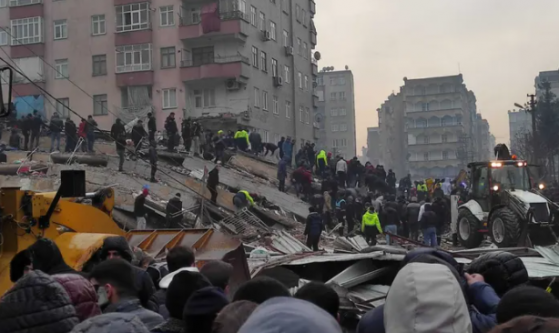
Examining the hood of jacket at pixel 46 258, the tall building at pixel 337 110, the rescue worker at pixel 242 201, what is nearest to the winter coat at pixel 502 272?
the hood of jacket at pixel 46 258

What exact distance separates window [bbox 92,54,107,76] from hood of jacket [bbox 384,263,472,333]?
44313 millimetres

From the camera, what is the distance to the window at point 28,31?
45.3m

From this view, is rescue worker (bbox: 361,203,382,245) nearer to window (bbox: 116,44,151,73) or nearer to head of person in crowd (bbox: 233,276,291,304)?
head of person in crowd (bbox: 233,276,291,304)

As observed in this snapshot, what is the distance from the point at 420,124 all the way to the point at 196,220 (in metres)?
82.2

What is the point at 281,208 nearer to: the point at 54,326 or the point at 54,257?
the point at 54,257

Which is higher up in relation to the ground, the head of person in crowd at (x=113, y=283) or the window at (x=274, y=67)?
the window at (x=274, y=67)

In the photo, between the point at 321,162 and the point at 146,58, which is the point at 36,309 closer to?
the point at 321,162

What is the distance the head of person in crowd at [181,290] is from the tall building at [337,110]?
92.5 m

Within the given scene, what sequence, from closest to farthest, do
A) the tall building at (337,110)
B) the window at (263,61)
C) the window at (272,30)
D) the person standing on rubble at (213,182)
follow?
1. the person standing on rubble at (213,182)
2. the window at (263,61)
3. the window at (272,30)
4. the tall building at (337,110)

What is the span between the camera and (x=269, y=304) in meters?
2.20

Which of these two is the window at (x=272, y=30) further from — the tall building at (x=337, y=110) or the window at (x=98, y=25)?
the tall building at (x=337, y=110)

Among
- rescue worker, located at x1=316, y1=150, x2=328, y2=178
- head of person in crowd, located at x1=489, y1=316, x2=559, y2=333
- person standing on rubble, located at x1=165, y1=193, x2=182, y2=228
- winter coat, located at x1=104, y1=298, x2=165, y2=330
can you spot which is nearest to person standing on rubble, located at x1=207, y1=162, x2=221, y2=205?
person standing on rubble, located at x1=165, y1=193, x2=182, y2=228

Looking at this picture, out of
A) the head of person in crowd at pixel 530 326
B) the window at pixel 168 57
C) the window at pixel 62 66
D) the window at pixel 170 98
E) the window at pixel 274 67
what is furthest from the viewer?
the window at pixel 274 67

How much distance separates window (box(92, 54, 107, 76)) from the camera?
44688 mm
